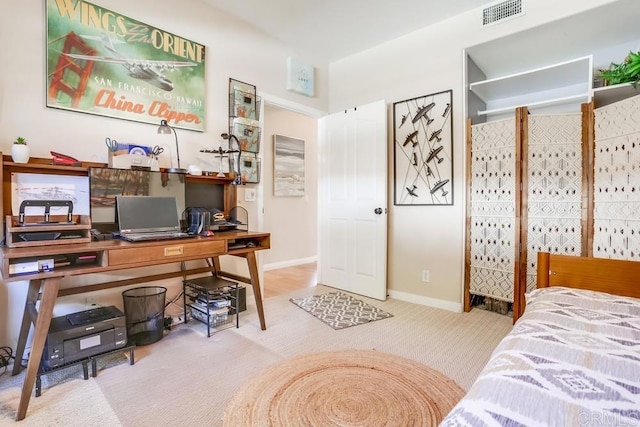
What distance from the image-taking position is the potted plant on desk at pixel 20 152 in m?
1.85

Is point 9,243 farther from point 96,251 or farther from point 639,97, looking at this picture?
point 639,97

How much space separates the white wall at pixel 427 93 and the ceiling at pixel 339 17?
0.16 m

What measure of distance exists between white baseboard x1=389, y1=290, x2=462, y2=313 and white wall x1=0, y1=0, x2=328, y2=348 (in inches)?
67.9

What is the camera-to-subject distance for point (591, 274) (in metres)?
1.83

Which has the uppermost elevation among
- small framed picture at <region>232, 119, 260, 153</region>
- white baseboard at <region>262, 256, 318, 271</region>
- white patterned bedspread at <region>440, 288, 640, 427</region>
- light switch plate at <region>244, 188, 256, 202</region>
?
small framed picture at <region>232, 119, 260, 153</region>

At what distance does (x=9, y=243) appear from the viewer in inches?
64.9

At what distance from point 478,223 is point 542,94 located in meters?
1.65

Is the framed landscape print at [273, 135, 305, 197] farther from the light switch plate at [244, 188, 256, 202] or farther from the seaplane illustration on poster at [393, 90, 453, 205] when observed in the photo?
the seaplane illustration on poster at [393, 90, 453, 205]

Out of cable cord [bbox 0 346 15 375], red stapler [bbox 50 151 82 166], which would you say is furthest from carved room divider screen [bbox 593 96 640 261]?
cable cord [bbox 0 346 15 375]

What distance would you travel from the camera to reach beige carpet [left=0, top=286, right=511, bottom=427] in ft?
5.15

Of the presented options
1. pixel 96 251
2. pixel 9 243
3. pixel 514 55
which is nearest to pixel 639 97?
pixel 514 55

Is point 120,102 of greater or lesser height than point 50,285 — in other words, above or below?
above

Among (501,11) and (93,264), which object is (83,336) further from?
(501,11)

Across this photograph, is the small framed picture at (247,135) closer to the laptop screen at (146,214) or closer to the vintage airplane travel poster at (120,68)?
the vintage airplane travel poster at (120,68)
